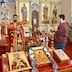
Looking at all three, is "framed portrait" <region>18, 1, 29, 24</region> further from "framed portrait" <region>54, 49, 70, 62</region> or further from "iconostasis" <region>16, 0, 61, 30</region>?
"framed portrait" <region>54, 49, 70, 62</region>

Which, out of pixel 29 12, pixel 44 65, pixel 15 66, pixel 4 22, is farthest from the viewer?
pixel 29 12

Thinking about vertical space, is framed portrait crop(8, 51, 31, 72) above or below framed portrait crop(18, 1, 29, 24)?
below

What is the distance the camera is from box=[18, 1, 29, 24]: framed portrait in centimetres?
647

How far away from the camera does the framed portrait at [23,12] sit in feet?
21.2

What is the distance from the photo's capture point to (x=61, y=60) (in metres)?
2.08

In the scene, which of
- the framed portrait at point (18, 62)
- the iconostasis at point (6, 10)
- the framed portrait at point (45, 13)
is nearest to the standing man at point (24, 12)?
the iconostasis at point (6, 10)

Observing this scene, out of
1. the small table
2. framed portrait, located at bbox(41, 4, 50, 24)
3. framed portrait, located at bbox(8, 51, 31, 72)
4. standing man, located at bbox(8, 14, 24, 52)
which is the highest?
framed portrait, located at bbox(41, 4, 50, 24)

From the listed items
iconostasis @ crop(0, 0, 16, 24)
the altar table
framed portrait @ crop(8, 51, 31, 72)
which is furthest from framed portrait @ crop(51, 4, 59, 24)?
framed portrait @ crop(8, 51, 31, 72)

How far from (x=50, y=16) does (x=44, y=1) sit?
2.49 ft

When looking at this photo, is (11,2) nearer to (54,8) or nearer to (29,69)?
(54,8)

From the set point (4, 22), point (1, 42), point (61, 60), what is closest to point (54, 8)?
point (4, 22)

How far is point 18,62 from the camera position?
6.30ft

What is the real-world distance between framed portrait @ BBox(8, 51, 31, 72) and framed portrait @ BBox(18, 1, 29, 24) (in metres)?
4.67

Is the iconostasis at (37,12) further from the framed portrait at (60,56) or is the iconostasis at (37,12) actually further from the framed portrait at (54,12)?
the framed portrait at (60,56)
